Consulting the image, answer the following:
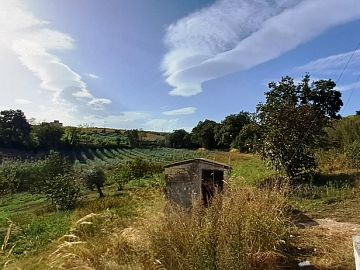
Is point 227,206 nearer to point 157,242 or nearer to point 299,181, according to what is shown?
point 157,242

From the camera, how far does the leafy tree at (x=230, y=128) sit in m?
41.4

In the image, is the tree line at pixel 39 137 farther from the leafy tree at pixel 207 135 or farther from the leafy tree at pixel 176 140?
the leafy tree at pixel 207 135

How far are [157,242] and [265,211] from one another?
150 centimetres

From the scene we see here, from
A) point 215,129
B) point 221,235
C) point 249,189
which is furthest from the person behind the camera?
point 215,129

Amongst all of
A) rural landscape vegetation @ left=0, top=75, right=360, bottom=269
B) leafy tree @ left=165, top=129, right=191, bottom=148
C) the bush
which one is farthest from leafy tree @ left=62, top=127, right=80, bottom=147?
the bush

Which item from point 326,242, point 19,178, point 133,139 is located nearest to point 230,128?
point 133,139

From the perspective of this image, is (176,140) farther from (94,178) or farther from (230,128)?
(94,178)

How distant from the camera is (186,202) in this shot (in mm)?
6766

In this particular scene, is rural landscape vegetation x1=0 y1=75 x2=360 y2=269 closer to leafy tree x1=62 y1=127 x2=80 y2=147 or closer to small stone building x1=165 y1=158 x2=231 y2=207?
small stone building x1=165 y1=158 x2=231 y2=207

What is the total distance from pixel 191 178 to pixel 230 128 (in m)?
35.5

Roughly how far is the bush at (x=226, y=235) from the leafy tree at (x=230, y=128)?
35.2 metres

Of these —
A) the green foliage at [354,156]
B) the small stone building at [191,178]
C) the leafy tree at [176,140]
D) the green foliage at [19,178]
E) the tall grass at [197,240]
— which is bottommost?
the green foliage at [19,178]

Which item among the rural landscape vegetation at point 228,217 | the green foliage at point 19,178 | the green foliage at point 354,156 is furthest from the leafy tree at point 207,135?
the green foliage at point 354,156

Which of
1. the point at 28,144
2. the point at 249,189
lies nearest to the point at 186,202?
the point at 249,189
